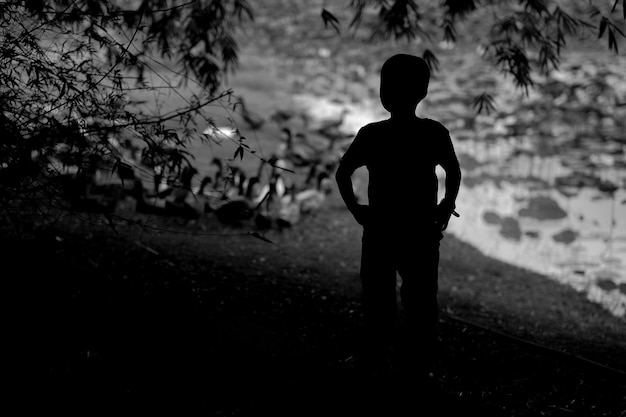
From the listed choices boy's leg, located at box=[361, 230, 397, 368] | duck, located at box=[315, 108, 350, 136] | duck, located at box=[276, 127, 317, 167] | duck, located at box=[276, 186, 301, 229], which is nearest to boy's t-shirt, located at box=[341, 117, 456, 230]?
boy's leg, located at box=[361, 230, 397, 368]

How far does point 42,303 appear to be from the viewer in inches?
115

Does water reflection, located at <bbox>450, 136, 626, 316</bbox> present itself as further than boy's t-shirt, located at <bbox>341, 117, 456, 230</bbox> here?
Yes

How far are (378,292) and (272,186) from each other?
3.13 metres

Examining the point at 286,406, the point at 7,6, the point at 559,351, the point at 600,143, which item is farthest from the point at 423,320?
the point at 600,143

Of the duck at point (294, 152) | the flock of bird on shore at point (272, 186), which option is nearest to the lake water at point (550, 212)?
the flock of bird on shore at point (272, 186)

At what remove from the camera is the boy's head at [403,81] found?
7.22 ft

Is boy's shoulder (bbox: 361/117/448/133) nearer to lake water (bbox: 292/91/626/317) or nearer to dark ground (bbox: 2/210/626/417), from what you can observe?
dark ground (bbox: 2/210/626/417)

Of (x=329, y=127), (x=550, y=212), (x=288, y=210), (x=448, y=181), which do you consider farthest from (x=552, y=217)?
(x=448, y=181)

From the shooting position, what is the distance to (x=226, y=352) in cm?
275

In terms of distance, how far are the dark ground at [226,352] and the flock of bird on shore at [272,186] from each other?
629 mm

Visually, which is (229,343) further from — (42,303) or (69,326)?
(42,303)

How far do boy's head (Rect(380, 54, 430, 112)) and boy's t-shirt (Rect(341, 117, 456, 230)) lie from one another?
84mm

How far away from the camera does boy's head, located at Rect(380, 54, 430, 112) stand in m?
2.20

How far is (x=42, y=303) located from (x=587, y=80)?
37.5 feet
